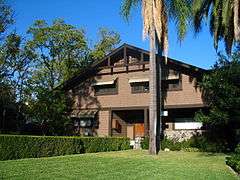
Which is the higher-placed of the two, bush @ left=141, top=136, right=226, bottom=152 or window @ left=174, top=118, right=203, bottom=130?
window @ left=174, top=118, right=203, bottom=130

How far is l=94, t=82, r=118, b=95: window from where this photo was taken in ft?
117

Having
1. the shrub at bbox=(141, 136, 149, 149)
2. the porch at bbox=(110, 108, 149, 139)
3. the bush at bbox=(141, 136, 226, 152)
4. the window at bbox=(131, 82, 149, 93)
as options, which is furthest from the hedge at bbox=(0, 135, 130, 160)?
the porch at bbox=(110, 108, 149, 139)

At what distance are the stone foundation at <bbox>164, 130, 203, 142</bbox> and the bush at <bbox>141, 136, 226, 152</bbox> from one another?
50 cm

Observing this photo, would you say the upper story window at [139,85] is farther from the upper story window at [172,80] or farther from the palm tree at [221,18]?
the palm tree at [221,18]

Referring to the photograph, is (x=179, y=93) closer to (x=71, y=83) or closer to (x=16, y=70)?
(x=71, y=83)

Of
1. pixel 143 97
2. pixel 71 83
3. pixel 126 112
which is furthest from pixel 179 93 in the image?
pixel 71 83

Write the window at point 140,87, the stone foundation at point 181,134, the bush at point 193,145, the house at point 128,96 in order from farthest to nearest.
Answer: the window at point 140,87
the house at point 128,96
the stone foundation at point 181,134
the bush at point 193,145

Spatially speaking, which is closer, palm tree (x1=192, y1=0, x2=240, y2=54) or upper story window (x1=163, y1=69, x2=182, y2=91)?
palm tree (x1=192, y1=0, x2=240, y2=54)

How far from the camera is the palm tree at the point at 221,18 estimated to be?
23047 millimetres

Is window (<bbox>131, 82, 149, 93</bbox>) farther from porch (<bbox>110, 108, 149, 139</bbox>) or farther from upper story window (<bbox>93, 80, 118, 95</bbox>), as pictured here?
porch (<bbox>110, 108, 149, 139</bbox>)

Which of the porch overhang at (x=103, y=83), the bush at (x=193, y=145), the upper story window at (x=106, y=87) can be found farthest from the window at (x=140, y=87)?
the bush at (x=193, y=145)

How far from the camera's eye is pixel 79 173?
14273 millimetres

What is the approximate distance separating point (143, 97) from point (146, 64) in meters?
2.73

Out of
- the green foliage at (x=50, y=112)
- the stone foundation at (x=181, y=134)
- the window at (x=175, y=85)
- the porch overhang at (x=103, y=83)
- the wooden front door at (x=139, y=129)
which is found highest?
the porch overhang at (x=103, y=83)
